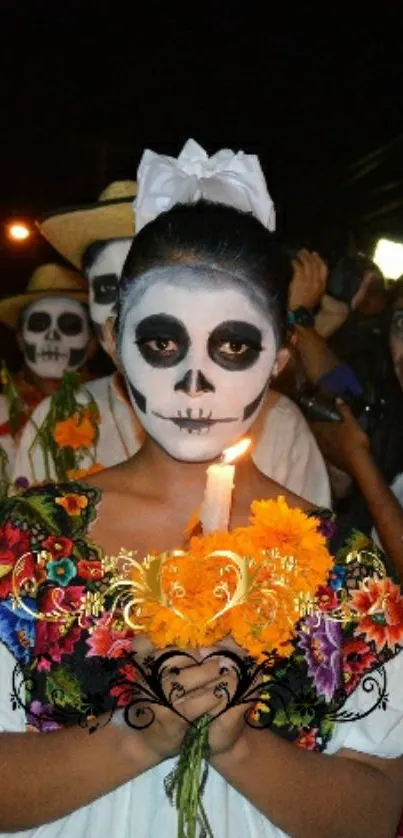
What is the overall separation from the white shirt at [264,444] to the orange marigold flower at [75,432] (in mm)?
42

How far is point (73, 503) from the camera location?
6.60 ft

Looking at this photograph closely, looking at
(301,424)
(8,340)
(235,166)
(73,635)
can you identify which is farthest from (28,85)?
(73,635)

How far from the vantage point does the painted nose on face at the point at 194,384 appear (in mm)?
2023

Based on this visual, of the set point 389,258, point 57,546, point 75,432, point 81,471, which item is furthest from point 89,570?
point 389,258

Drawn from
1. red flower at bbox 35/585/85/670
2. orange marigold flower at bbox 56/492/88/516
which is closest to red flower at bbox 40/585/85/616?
red flower at bbox 35/585/85/670

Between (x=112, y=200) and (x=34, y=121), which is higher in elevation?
(x=34, y=121)

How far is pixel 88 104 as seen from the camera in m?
6.03

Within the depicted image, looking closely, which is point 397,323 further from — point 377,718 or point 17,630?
point 17,630

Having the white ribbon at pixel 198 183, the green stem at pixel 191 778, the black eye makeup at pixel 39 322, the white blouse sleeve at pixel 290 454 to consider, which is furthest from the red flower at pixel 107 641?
the black eye makeup at pixel 39 322

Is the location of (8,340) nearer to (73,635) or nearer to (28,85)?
(28,85)

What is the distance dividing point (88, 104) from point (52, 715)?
4.55 m

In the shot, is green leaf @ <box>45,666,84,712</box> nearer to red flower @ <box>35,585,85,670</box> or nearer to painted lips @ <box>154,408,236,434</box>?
red flower @ <box>35,585,85,670</box>

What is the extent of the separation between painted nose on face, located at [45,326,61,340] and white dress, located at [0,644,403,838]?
2949 mm

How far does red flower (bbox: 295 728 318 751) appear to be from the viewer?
189cm
